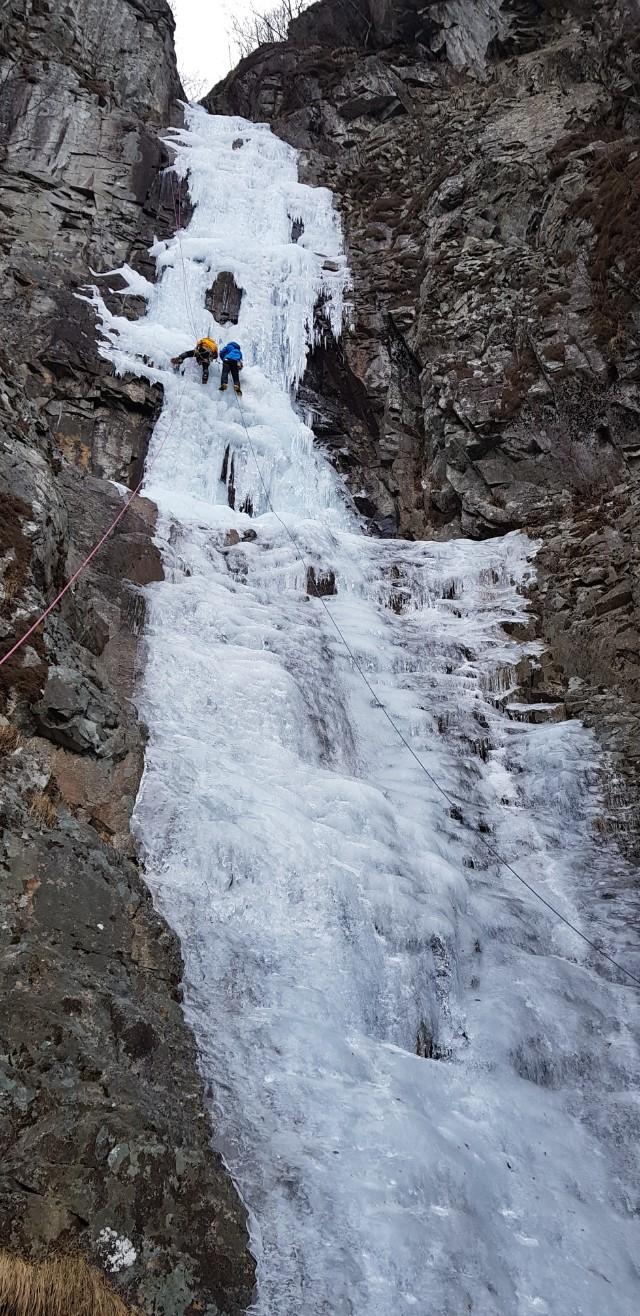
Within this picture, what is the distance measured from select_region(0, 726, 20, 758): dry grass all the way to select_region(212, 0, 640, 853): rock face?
570cm

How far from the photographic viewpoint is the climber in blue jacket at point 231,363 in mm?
15203

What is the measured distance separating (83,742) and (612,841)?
5107 mm

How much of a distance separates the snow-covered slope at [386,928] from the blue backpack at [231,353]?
4.05 metres

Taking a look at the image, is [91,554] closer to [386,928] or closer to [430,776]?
[430,776]

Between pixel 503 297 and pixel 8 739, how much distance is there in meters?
13.0

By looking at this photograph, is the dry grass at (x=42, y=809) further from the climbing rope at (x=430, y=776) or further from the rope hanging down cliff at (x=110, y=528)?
the climbing rope at (x=430, y=776)

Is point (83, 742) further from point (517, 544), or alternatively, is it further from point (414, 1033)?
point (517, 544)

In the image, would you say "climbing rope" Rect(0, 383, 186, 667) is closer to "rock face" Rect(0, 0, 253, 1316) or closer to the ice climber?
"rock face" Rect(0, 0, 253, 1316)

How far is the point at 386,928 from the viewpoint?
20.5ft

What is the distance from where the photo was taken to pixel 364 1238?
413 cm

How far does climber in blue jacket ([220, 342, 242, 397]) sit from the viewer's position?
1520cm

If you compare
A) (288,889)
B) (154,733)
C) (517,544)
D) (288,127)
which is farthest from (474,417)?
(288,127)

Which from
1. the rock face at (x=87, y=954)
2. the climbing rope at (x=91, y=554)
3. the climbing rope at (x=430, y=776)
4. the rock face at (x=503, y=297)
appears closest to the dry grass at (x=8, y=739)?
the rock face at (x=87, y=954)

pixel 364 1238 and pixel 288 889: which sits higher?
pixel 288 889
